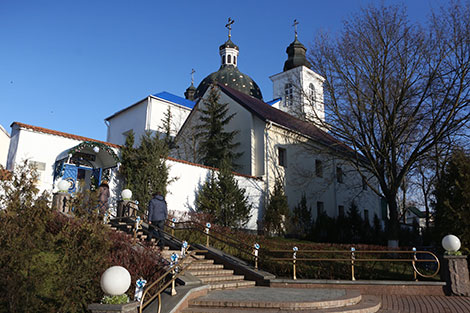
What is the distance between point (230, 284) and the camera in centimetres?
959

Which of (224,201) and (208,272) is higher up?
(224,201)

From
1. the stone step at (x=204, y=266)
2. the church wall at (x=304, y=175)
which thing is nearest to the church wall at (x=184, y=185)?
the church wall at (x=304, y=175)

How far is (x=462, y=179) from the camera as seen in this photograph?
37.1ft

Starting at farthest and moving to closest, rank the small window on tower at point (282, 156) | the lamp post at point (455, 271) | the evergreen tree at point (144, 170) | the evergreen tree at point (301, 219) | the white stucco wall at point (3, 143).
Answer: the small window on tower at point (282, 156)
the white stucco wall at point (3, 143)
the evergreen tree at point (301, 219)
the evergreen tree at point (144, 170)
the lamp post at point (455, 271)

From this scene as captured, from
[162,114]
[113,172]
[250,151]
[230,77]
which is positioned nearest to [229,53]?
[230,77]

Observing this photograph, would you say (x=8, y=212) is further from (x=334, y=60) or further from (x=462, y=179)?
(x=334, y=60)

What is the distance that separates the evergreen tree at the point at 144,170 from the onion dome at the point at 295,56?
25.5 metres

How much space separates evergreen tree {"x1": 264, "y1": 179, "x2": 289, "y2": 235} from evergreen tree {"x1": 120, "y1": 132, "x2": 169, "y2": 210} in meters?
6.52

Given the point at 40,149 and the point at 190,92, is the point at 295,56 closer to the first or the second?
the point at 190,92

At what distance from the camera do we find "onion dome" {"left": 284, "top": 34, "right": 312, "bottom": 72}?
127 ft

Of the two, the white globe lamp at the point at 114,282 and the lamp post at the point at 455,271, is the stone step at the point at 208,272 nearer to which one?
the white globe lamp at the point at 114,282

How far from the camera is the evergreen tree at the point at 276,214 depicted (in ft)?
66.5

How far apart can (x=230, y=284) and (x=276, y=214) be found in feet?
36.4

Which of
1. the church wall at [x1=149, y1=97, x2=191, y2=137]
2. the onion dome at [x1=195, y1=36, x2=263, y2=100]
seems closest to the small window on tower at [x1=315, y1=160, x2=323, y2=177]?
the church wall at [x1=149, y1=97, x2=191, y2=137]
